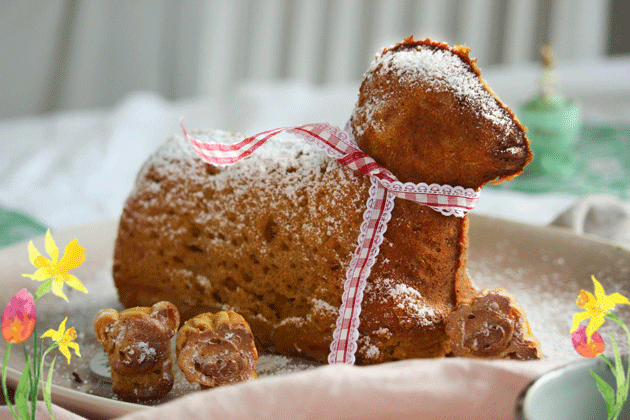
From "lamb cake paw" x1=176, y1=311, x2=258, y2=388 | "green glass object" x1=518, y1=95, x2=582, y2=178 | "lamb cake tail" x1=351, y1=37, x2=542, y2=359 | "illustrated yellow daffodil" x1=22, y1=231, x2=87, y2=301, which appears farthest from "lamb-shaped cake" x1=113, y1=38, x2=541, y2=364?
"green glass object" x1=518, y1=95, x2=582, y2=178

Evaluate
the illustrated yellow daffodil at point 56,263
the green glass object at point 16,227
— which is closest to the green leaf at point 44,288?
the illustrated yellow daffodil at point 56,263

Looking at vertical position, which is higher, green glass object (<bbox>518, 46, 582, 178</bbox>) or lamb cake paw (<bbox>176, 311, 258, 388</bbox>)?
green glass object (<bbox>518, 46, 582, 178</bbox>)

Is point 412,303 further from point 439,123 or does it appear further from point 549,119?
point 549,119

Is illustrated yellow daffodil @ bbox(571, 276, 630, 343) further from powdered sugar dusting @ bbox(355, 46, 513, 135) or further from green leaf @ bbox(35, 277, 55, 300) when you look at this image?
green leaf @ bbox(35, 277, 55, 300)

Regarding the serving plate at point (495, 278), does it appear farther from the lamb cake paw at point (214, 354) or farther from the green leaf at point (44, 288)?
the green leaf at point (44, 288)

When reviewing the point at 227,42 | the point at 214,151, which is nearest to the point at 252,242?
the point at 214,151

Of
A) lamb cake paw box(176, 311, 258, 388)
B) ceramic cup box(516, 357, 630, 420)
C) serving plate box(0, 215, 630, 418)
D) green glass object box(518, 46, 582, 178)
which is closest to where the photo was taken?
ceramic cup box(516, 357, 630, 420)

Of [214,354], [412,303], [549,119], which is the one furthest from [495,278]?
[549,119]
